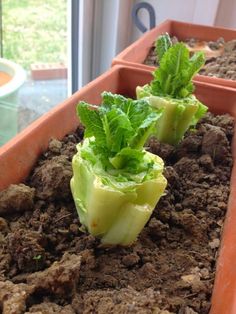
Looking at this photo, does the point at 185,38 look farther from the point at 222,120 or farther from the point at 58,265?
the point at 58,265

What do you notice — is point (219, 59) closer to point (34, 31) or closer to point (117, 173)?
point (34, 31)

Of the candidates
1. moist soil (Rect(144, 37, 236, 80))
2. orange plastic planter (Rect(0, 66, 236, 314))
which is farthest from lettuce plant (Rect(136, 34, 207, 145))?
moist soil (Rect(144, 37, 236, 80))

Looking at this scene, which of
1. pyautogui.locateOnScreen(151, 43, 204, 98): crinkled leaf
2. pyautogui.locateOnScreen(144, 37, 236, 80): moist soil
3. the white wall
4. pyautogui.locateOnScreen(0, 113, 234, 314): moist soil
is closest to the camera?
pyautogui.locateOnScreen(0, 113, 234, 314): moist soil

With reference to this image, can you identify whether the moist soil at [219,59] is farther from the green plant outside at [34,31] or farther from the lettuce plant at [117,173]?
the lettuce plant at [117,173]

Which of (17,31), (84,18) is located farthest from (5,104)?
(84,18)

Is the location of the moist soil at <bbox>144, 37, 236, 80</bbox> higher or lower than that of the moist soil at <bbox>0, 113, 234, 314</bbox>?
higher

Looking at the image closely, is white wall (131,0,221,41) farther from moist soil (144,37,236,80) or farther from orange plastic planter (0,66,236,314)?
orange plastic planter (0,66,236,314)
